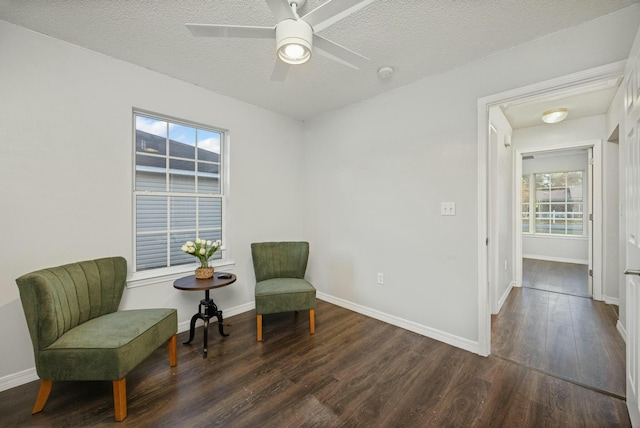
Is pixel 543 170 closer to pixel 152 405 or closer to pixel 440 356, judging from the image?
pixel 440 356

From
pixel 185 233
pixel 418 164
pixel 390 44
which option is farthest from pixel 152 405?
pixel 390 44

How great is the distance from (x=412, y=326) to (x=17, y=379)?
10.7 feet

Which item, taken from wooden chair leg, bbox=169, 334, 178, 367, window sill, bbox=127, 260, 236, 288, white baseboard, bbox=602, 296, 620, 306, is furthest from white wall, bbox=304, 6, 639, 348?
white baseboard, bbox=602, 296, 620, 306

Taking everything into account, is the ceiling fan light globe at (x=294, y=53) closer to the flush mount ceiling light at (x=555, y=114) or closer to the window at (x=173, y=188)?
the window at (x=173, y=188)

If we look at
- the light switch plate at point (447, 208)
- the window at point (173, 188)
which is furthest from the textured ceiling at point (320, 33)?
the light switch plate at point (447, 208)

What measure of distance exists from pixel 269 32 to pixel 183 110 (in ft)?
5.71

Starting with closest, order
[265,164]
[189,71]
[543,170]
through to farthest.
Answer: [189,71] → [265,164] → [543,170]

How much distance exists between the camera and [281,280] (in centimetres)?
295

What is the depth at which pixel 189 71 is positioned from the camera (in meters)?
2.50

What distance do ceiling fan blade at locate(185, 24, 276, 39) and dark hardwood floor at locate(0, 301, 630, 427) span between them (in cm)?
221

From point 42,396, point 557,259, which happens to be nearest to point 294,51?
point 42,396

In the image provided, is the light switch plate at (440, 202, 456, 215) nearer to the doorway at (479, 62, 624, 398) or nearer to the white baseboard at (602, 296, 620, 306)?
the doorway at (479, 62, 624, 398)

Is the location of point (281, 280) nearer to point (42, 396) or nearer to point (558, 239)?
point (42, 396)

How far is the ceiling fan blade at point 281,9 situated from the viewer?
124cm
